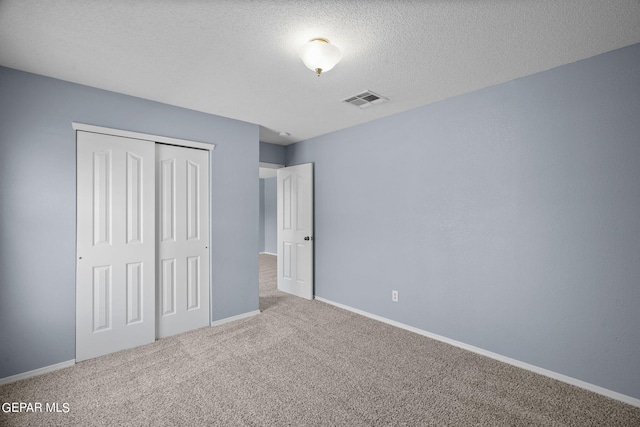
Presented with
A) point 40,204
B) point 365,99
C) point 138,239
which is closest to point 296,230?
point 138,239

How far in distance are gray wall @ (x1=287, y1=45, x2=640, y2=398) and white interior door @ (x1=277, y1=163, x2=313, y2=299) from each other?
104cm

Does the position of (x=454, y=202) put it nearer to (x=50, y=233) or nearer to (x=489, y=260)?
(x=489, y=260)

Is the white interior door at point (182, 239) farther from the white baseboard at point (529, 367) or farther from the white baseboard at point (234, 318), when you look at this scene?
the white baseboard at point (529, 367)

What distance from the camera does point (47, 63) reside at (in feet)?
7.43

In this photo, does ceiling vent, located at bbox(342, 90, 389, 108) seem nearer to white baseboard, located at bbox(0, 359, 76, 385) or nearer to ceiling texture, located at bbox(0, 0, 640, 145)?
ceiling texture, located at bbox(0, 0, 640, 145)

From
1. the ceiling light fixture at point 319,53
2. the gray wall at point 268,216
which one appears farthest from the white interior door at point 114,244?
the gray wall at point 268,216

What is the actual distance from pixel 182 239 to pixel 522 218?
3512mm

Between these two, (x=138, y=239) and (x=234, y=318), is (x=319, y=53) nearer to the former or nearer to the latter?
(x=138, y=239)

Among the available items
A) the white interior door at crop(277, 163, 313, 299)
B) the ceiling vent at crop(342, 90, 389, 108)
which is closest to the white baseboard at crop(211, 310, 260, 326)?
the white interior door at crop(277, 163, 313, 299)

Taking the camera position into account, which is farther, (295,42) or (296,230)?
(296,230)

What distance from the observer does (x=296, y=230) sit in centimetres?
473

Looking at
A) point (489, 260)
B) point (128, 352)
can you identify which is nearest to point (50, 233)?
point (128, 352)

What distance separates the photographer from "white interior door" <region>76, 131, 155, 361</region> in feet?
8.68

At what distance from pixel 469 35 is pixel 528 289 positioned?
2137mm
